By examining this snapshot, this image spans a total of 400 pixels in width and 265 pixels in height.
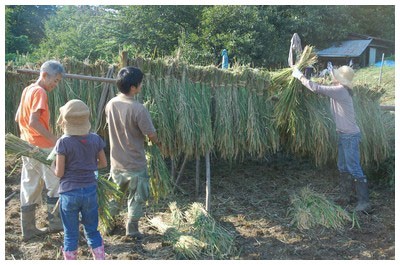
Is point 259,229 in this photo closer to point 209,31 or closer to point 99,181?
point 99,181

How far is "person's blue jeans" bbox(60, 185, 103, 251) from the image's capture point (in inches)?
117

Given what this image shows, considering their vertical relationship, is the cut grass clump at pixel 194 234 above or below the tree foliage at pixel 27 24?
below

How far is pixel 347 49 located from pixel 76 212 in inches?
812

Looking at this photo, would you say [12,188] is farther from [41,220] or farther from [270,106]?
[270,106]

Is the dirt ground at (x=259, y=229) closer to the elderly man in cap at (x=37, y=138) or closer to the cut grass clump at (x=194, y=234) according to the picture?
the cut grass clump at (x=194, y=234)

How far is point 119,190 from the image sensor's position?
144 inches

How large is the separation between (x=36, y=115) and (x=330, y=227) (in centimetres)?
285

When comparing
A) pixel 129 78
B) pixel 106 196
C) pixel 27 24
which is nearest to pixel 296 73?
pixel 129 78

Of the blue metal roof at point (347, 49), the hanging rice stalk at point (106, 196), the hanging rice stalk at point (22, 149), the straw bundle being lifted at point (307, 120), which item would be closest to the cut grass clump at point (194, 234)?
the hanging rice stalk at point (106, 196)

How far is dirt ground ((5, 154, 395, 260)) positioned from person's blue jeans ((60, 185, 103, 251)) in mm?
426

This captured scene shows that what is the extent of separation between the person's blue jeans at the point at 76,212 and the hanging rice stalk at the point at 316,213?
2061 mm

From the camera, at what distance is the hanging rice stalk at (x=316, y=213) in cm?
418

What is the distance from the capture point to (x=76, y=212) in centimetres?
301

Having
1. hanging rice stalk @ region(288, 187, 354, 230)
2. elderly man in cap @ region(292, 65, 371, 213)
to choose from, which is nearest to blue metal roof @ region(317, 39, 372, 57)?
elderly man in cap @ region(292, 65, 371, 213)
